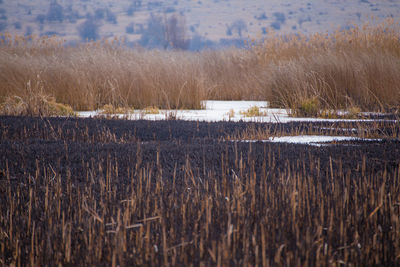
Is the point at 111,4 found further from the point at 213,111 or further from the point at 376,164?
the point at 376,164

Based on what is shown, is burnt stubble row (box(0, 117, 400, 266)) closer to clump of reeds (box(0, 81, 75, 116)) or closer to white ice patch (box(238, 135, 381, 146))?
white ice patch (box(238, 135, 381, 146))

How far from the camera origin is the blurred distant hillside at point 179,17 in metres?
62.1

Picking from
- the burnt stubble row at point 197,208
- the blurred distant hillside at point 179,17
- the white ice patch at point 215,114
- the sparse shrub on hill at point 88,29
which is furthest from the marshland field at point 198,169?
the sparse shrub on hill at point 88,29

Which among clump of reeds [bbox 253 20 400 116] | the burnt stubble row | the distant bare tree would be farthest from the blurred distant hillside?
the burnt stubble row

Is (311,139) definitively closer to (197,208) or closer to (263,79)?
(197,208)

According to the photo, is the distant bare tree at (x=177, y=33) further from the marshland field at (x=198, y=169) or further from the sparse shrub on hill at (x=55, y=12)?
the marshland field at (x=198, y=169)

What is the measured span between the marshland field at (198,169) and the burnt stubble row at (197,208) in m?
0.02

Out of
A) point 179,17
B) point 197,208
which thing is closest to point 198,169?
point 197,208

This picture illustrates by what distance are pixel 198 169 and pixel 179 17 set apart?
174 feet

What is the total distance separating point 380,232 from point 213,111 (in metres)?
8.54

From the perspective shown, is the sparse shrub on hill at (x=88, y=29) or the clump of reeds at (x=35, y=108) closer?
the clump of reeds at (x=35, y=108)

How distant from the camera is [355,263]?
2582 millimetres

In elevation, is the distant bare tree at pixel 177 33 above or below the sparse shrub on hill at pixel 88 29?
below

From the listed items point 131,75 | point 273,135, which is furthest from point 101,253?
point 131,75
